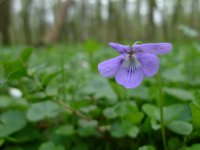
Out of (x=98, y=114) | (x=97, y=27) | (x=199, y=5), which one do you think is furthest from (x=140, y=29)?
(x=98, y=114)

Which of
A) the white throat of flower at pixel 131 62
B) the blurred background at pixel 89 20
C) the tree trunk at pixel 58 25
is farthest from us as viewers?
the blurred background at pixel 89 20

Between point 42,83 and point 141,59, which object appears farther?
point 42,83

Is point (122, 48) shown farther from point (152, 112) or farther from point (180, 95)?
point (180, 95)

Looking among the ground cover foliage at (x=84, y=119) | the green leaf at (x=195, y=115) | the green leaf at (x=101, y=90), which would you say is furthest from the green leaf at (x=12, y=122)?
the green leaf at (x=195, y=115)

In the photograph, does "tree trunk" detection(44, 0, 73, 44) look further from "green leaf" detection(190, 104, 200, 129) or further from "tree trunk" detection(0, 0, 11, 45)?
"green leaf" detection(190, 104, 200, 129)

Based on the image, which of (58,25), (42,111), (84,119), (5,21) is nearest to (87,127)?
(84,119)

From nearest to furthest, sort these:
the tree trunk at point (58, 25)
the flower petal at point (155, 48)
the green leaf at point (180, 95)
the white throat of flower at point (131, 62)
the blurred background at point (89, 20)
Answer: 1. the flower petal at point (155, 48)
2. the white throat of flower at point (131, 62)
3. the green leaf at point (180, 95)
4. the tree trunk at point (58, 25)
5. the blurred background at point (89, 20)

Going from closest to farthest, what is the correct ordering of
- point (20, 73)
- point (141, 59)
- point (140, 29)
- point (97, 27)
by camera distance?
point (141, 59)
point (20, 73)
point (140, 29)
point (97, 27)

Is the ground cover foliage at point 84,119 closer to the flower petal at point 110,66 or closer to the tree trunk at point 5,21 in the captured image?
the flower petal at point 110,66

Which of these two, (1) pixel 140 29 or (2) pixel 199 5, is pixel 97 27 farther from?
(2) pixel 199 5
